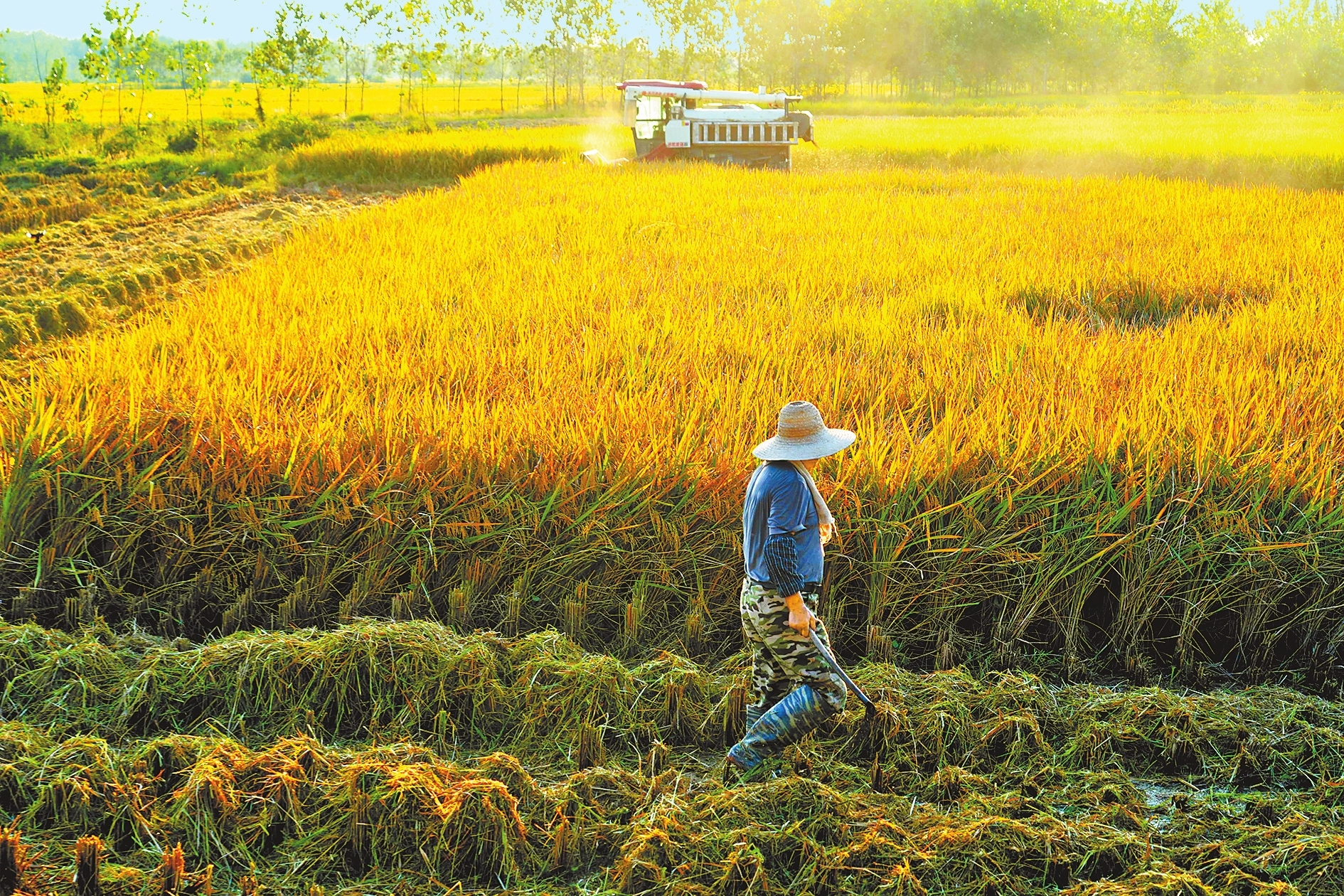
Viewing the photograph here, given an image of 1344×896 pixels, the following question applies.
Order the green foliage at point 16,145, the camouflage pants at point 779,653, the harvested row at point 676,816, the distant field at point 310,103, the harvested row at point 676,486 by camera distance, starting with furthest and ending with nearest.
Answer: the distant field at point 310,103 < the green foliage at point 16,145 < the harvested row at point 676,486 < the camouflage pants at point 779,653 < the harvested row at point 676,816

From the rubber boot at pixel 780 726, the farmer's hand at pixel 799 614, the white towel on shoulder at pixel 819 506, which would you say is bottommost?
the rubber boot at pixel 780 726

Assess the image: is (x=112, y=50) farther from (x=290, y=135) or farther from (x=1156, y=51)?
(x=1156, y=51)

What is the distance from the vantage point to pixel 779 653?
201 centimetres

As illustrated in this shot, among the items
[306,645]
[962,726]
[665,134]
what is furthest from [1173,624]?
[665,134]

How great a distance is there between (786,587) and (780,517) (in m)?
0.13

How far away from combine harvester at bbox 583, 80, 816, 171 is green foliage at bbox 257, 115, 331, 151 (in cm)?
641

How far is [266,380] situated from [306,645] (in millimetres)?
1512

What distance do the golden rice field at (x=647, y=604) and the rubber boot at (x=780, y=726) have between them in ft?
0.33

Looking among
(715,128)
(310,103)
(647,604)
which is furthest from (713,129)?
(310,103)

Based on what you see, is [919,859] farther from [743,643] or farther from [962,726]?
[743,643]

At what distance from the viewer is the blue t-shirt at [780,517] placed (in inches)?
73.5

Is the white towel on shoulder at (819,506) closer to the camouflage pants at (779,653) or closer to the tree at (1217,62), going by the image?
the camouflage pants at (779,653)

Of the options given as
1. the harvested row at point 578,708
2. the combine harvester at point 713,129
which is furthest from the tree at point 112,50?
the harvested row at point 578,708

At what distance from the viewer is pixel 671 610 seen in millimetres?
2789
